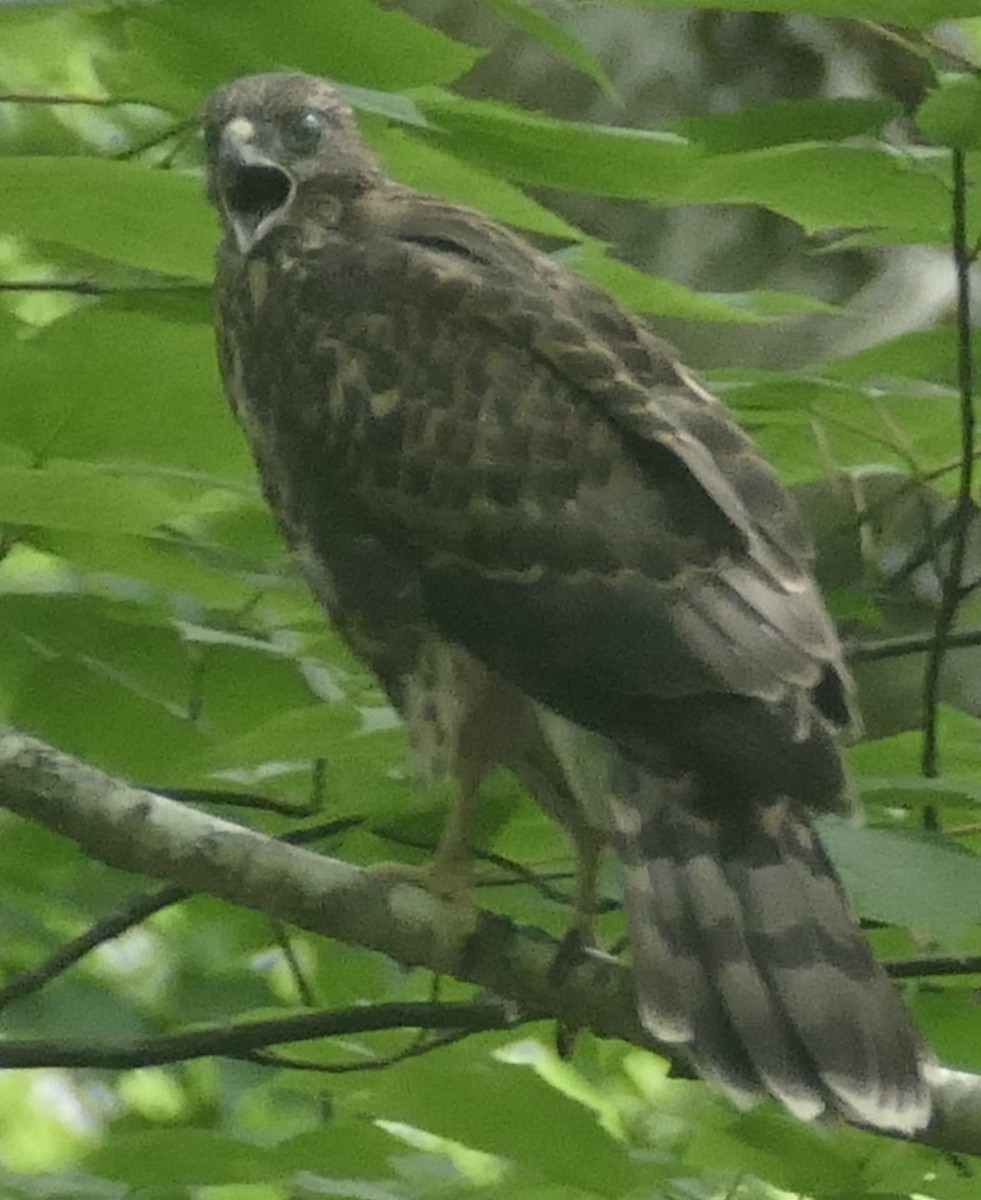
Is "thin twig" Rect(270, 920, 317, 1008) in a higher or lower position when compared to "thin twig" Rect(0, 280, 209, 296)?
lower

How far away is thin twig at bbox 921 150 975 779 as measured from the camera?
1.45m

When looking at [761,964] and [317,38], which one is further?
[761,964]

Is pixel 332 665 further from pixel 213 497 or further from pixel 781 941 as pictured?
pixel 781 941

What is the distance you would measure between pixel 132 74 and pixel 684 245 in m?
1.49

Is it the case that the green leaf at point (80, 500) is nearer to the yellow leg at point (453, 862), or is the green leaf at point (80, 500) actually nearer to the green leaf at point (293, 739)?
the green leaf at point (293, 739)

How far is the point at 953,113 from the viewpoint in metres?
1.33

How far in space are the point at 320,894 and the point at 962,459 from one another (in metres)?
0.58

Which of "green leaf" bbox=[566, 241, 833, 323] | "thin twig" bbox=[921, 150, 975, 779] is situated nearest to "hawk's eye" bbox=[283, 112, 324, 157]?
"green leaf" bbox=[566, 241, 833, 323]

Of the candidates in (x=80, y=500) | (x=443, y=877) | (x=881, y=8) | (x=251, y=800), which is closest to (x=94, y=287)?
(x=80, y=500)

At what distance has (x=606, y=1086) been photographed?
Result: 104 inches

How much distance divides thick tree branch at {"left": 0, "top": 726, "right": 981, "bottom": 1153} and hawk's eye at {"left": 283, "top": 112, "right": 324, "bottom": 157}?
0.71 m

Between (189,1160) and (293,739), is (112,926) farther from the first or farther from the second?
(293,739)

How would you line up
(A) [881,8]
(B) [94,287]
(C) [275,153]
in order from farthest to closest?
(C) [275,153]
(B) [94,287]
(A) [881,8]

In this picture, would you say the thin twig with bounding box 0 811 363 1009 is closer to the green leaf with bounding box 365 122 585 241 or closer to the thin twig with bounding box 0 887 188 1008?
the thin twig with bounding box 0 887 188 1008
